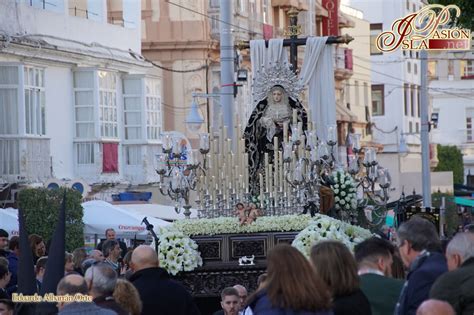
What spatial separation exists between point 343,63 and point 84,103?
29.5 meters

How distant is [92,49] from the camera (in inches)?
1655

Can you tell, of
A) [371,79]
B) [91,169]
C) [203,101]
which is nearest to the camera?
[91,169]

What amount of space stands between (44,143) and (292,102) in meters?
18.5

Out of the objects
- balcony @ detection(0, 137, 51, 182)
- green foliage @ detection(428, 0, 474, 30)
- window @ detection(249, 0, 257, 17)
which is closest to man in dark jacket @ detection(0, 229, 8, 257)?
green foliage @ detection(428, 0, 474, 30)

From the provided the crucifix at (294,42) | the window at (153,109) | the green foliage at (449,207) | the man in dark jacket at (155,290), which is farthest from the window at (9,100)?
the man in dark jacket at (155,290)

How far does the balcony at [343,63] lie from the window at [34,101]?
3034 cm

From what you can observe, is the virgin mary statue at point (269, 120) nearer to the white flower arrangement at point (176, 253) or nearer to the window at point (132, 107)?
the white flower arrangement at point (176, 253)

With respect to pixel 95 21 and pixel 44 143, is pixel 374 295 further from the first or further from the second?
pixel 95 21

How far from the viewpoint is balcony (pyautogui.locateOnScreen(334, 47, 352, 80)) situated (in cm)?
6881

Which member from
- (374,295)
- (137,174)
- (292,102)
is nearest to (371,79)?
(137,174)

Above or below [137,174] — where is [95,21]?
above

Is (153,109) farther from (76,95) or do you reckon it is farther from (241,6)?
(241,6)

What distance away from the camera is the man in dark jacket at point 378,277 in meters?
11.1

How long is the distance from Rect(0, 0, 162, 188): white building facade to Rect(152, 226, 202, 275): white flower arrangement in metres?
17.7
